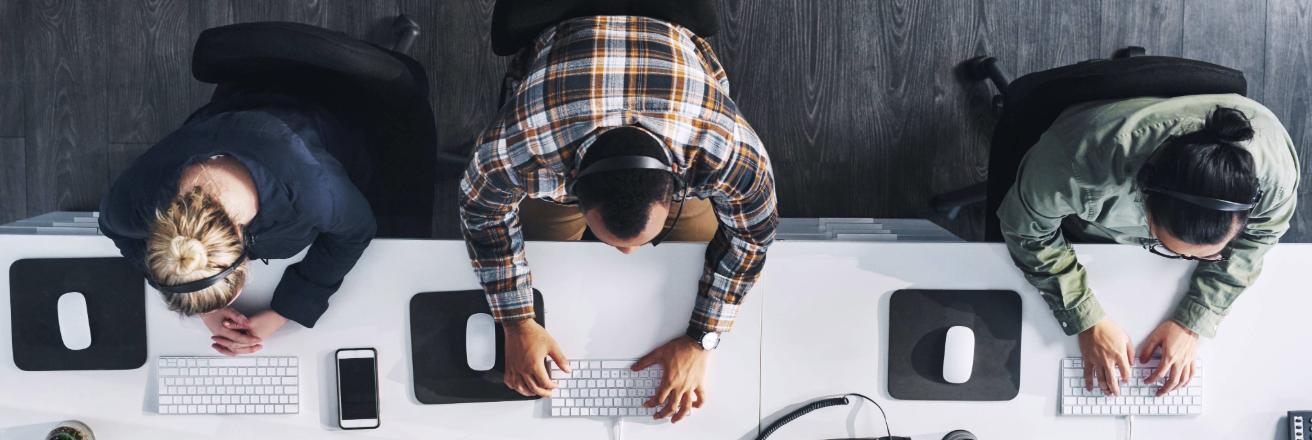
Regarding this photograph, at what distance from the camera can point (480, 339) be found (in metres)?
1.51

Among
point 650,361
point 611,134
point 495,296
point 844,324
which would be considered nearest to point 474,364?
point 495,296

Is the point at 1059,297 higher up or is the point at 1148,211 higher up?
the point at 1148,211

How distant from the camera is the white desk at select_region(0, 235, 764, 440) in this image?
149 centimetres

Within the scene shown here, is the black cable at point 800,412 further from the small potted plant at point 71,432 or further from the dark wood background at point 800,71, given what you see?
the small potted plant at point 71,432

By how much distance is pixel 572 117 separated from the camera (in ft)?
3.82

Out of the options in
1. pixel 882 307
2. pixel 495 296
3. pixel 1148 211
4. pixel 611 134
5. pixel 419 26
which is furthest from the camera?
pixel 419 26

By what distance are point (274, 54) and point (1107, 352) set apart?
5.95 ft

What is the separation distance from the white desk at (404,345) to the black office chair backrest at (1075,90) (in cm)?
66

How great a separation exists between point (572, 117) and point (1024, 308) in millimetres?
1092

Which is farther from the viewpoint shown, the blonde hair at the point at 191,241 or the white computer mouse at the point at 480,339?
the white computer mouse at the point at 480,339

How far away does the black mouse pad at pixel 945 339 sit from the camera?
5.04ft

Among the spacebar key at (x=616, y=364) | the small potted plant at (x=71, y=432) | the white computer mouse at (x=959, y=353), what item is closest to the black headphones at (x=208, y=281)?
the small potted plant at (x=71, y=432)

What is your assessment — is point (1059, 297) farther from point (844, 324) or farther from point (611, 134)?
point (611, 134)

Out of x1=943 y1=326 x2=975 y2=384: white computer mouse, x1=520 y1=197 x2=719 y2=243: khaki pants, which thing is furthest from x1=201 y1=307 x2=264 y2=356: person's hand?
x1=943 y1=326 x2=975 y2=384: white computer mouse
